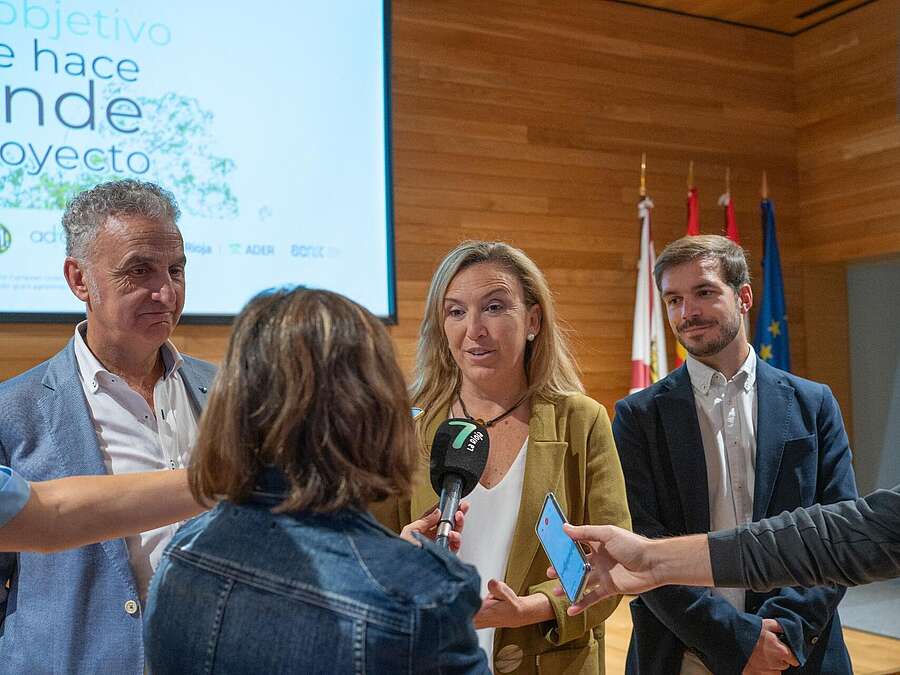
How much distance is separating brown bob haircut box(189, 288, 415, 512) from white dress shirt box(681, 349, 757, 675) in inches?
60.8

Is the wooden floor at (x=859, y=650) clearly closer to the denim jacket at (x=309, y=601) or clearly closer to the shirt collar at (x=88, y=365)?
the shirt collar at (x=88, y=365)

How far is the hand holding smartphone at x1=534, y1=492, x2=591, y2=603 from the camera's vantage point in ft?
5.43

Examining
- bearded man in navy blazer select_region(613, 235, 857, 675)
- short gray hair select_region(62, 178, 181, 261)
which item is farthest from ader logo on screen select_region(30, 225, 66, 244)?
bearded man in navy blazer select_region(613, 235, 857, 675)

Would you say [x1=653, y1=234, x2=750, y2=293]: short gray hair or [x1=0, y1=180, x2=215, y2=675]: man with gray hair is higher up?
[x1=653, y1=234, x2=750, y2=293]: short gray hair

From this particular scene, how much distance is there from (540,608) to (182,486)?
0.84 meters

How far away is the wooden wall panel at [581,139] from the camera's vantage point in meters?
5.97

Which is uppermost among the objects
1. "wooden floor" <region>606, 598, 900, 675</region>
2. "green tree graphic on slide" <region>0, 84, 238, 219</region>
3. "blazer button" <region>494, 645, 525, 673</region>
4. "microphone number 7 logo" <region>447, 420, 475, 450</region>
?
"green tree graphic on slide" <region>0, 84, 238, 219</region>

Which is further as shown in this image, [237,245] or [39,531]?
[237,245]

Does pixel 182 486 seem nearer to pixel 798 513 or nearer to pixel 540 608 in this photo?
pixel 540 608

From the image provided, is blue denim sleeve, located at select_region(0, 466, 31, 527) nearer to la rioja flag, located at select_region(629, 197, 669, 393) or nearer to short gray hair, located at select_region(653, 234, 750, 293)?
short gray hair, located at select_region(653, 234, 750, 293)

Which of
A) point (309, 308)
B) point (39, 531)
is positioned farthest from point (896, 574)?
point (39, 531)

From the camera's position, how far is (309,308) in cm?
126

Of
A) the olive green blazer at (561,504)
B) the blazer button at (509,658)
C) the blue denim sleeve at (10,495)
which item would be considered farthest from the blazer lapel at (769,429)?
the blue denim sleeve at (10,495)

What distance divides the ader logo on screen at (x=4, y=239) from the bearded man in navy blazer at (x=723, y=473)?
3.31 metres
